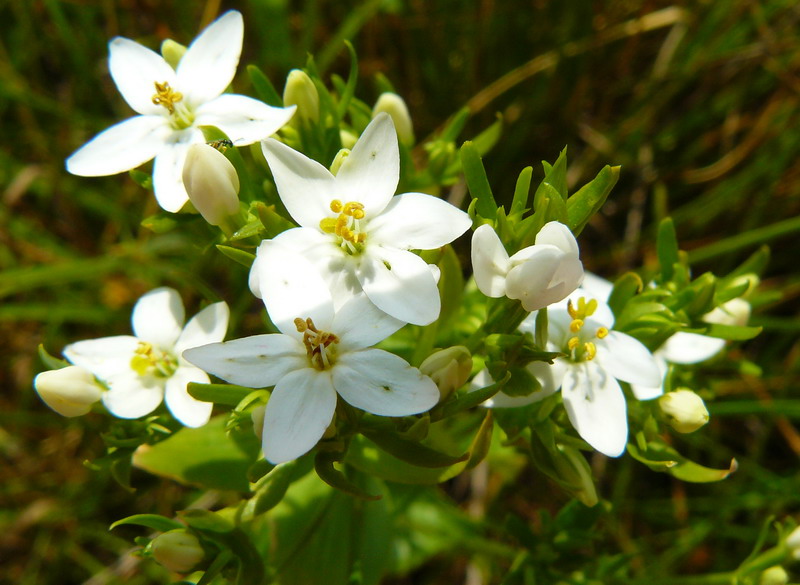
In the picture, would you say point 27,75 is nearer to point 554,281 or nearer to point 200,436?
point 200,436

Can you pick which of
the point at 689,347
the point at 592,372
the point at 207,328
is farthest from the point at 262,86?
the point at 689,347

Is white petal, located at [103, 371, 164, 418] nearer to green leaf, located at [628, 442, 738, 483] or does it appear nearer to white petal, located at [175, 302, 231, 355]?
white petal, located at [175, 302, 231, 355]

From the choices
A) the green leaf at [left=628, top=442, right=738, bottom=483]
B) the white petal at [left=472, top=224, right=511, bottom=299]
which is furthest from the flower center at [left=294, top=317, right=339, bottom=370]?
the green leaf at [left=628, top=442, right=738, bottom=483]

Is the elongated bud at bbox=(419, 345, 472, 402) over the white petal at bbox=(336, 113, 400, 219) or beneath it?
beneath

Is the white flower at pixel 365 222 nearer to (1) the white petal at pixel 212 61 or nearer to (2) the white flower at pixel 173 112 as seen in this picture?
(2) the white flower at pixel 173 112

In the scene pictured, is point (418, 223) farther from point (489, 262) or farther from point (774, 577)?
point (774, 577)
